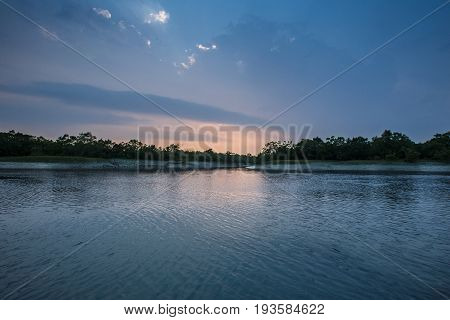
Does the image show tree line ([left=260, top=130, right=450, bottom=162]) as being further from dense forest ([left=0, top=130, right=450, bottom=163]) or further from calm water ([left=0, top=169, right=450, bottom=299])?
calm water ([left=0, top=169, right=450, bottom=299])

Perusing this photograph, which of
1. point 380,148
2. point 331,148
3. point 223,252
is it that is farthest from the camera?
point 331,148

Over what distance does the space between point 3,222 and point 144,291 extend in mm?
13530

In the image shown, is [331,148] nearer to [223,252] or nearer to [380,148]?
[380,148]

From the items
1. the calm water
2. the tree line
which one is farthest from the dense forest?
the calm water

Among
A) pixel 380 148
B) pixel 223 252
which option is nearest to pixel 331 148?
pixel 380 148

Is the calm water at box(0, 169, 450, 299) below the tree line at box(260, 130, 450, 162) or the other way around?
below

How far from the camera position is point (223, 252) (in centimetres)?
1269

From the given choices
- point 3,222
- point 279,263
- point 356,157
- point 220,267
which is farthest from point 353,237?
point 356,157

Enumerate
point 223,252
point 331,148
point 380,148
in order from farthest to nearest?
1. point 331,148
2. point 380,148
3. point 223,252

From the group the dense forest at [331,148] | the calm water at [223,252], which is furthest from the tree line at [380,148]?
the calm water at [223,252]

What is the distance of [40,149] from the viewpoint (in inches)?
6245

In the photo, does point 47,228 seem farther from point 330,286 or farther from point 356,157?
point 356,157

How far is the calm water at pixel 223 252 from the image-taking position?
917cm

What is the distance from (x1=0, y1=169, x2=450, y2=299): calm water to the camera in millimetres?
9172
